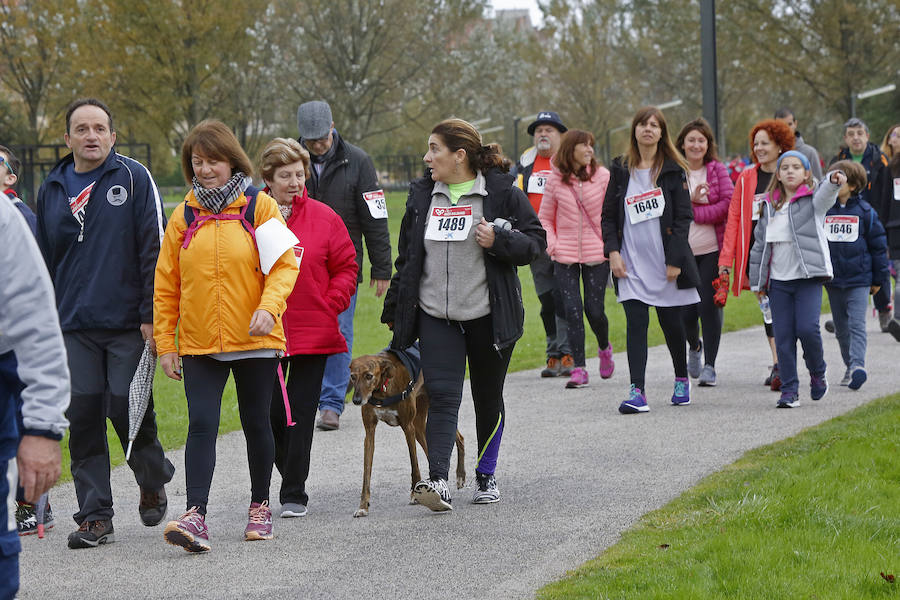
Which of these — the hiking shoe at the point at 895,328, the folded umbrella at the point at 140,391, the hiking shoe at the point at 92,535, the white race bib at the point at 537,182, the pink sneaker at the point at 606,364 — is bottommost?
the hiking shoe at the point at 92,535

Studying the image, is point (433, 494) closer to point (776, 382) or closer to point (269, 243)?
point (269, 243)

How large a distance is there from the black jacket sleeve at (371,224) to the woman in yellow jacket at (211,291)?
3077 mm

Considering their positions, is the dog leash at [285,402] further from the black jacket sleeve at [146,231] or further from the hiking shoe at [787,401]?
the hiking shoe at [787,401]

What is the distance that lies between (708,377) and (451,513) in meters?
4.86

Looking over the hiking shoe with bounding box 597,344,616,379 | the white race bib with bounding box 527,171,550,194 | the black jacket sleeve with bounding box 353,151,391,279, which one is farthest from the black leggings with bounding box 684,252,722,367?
the black jacket sleeve with bounding box 353,151,391,279

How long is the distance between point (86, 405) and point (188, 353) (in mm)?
696

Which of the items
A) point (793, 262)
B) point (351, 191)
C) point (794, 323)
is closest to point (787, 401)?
point (794, 323)

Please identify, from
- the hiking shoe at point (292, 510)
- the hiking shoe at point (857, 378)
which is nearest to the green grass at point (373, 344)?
the hiking shoe at point (292, 510)

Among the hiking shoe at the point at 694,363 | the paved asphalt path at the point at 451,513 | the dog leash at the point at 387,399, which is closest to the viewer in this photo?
the paved asphalt path at the point at 451,513

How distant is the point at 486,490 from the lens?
273 inches

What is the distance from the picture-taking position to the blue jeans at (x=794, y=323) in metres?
9.56

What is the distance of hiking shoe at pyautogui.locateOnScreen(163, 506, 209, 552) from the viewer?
575 cm

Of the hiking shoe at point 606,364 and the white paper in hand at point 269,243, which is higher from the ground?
the white paper in hand at point 269,243

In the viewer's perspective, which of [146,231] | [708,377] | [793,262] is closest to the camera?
[146,231]
